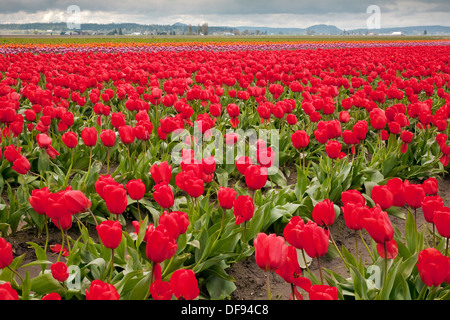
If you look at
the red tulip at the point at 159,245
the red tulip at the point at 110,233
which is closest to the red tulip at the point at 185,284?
the red tulip at the point at 159,245

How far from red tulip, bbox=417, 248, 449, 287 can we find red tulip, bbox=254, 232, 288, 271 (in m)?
0.57

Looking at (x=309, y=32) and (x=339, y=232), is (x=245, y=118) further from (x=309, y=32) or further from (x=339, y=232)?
(x=309, y=32)

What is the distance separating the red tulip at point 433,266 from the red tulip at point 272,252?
1.86ft

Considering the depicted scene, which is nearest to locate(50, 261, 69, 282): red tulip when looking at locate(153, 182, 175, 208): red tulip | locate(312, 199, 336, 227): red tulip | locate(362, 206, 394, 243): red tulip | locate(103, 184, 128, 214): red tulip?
locate(103, 184, 128, 214): red tulip

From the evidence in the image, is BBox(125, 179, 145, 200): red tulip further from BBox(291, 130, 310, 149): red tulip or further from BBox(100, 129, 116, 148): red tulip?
BBox(291, 130, 310, 149): red tulip

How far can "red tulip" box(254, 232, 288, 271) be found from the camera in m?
1.56

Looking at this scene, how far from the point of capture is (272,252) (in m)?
1.56

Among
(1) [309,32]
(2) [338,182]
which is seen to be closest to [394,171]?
(2) [338,182]

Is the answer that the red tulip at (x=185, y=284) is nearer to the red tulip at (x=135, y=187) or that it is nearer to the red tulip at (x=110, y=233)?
the red tulip at (x=110, y=233)

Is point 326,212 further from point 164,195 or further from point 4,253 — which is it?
point 4,253

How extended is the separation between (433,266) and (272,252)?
2.13 feet

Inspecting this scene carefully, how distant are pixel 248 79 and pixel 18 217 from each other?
16.8ft

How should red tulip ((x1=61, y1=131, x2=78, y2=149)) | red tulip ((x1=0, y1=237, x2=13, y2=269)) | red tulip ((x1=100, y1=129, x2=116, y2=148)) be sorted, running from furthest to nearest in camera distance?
red tulip ((x1=61, y1=131, x2=78, y2=149)) < red tulip ((x1=100, y1=129, x2=116, y2=148)) < red tulip ((x1=0, y1=237, x2=13, y2=269))

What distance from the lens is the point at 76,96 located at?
5.93 m
